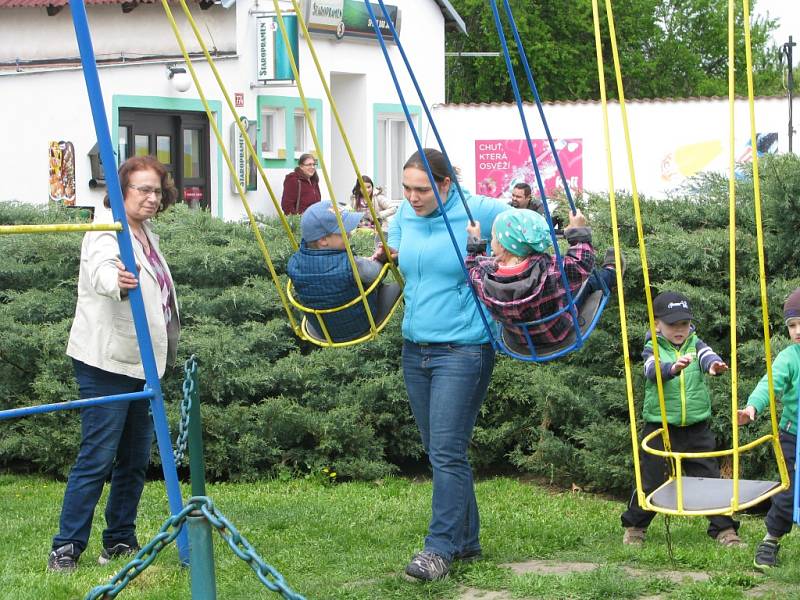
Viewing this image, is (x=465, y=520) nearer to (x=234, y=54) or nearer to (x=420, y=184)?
(x=420, y=184)

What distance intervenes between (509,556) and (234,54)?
16.9 meters

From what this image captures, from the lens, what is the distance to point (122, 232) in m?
4.36

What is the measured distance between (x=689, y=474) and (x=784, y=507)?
2.34 ft

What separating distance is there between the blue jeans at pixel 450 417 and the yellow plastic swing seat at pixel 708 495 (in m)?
0.79

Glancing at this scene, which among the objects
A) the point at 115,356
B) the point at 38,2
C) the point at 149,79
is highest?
the point at 38,2

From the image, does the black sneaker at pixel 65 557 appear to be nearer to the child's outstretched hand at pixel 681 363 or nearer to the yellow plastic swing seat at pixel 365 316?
the yellow plastic swing seat at pixel 365 316

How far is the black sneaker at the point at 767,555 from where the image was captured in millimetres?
4973

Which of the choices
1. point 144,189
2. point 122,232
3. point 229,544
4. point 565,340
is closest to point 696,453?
point 565,340

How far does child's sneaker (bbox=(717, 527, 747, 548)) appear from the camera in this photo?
216 inches

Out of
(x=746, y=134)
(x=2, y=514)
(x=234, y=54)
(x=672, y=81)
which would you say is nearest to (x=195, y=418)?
(x=2, y=514)

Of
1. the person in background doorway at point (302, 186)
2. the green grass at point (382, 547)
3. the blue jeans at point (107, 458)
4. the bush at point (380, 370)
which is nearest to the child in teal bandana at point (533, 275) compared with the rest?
the green grass at point (382, 547)

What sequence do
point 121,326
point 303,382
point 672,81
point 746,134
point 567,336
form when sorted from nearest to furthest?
point 567,336 < point 121,326 < point 303,382 < point 746,134 < point 672,81

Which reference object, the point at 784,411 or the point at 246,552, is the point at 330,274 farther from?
the point at 246,552

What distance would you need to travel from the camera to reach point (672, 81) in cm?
4903
